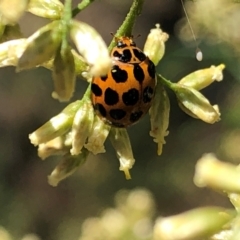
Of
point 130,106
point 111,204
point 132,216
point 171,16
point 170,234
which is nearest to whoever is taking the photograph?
point 170,234

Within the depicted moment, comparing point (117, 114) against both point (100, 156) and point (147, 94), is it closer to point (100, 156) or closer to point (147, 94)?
point (147, 94)

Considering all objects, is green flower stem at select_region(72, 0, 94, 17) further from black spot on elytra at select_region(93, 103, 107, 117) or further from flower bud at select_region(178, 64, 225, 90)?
flower bud at select_region(178, 64, 225, 90)

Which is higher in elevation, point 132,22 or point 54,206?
point 132,22

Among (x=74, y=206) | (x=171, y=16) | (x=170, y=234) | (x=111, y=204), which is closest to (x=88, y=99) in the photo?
(x=170, y=234)

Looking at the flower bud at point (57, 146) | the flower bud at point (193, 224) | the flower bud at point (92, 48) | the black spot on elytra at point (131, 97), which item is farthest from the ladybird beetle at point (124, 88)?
the flower bud at point (193, 224)

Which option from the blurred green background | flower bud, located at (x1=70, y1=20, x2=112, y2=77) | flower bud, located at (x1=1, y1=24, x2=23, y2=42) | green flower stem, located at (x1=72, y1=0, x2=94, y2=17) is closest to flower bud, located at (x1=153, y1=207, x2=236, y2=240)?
flower bud, located at (x1=70, y1=20, x2=112, y2=77)

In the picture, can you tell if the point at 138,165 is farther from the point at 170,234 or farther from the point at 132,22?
the point at 170,234

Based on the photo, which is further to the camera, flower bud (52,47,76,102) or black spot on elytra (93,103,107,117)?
black spot on elytra (93,103,107,117)

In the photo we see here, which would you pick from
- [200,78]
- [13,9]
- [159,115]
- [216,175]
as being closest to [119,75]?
[159,115]
